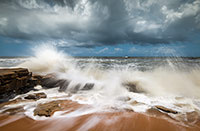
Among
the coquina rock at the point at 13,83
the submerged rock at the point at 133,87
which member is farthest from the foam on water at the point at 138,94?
the coquina rock at the point at 13,83

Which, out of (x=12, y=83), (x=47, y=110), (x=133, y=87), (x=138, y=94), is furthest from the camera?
(x=133, y=87)

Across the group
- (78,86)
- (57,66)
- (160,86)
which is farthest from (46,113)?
(57,66)

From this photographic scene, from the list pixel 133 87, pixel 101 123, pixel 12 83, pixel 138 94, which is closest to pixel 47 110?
pixel 101 123

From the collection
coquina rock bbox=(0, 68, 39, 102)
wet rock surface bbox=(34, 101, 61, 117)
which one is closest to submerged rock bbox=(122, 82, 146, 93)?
wet rock surface bbox=(34, 101, 61, 117)

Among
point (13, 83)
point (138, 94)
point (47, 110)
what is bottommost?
point (138, 94)

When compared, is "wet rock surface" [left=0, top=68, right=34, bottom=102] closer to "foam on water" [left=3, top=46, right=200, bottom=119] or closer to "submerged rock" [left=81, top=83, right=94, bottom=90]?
"foam on water" [left=3, top=46, right=200, bottom=119]

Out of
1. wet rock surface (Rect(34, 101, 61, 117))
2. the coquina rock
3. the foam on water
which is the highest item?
the coquina rock

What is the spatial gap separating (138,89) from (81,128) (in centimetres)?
335

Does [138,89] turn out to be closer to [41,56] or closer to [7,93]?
[7,93]

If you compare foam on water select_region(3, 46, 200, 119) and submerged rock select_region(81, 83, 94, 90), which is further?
submerged rock select_region(81, 83, 94, 90)

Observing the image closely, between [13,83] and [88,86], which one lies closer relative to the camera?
[13,83]

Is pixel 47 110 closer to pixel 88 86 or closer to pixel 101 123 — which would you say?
pixel 101 123

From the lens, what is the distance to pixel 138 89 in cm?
457

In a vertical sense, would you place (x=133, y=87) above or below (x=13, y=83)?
below
